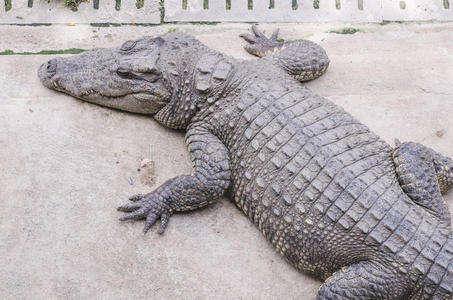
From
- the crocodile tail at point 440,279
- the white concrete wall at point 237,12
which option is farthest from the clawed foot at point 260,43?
the crocodile tail at point 440,279

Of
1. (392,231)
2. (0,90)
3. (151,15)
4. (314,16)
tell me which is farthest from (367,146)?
(0,90)

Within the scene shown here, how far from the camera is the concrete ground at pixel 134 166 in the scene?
3676 millimetres

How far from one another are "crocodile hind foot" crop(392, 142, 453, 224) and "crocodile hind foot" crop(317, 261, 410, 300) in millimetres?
664

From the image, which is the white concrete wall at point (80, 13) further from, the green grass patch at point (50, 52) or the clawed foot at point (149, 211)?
the clawed foot at point (149, 211)

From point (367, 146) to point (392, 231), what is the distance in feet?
2.46

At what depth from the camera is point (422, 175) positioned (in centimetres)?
375

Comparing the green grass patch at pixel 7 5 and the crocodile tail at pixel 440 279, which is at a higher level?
the green grass patch at pixel 7 5

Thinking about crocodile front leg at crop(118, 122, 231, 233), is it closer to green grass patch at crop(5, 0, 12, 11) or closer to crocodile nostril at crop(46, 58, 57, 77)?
crocodile nostril at crop(46, 58, 57, 77)

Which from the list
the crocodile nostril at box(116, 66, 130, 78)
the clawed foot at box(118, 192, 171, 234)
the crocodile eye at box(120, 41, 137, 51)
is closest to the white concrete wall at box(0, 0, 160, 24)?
the crocodile eye at box(120, 41, 137, 51)

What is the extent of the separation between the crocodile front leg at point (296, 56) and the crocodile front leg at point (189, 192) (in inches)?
44.9

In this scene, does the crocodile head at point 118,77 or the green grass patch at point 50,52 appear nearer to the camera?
the crocodile head at point 118,77

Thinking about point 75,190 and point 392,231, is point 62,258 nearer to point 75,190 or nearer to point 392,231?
point 75,190

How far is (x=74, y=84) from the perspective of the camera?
443 cm

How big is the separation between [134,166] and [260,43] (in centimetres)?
188
